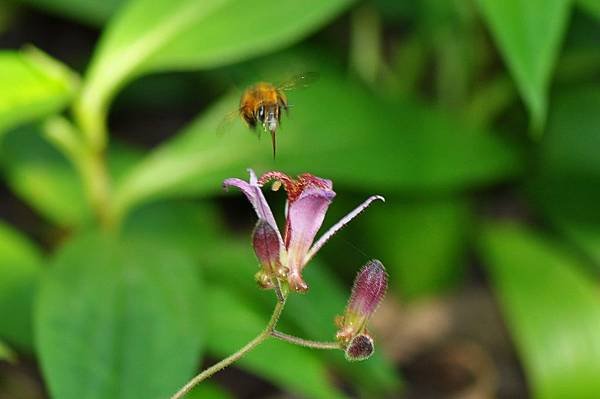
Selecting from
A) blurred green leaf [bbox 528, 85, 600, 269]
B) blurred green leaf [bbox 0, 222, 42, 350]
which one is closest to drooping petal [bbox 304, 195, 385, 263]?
blurred green leaf [bbox 0, 222, 42, 350]

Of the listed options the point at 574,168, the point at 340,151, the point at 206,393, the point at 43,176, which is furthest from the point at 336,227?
the point at 574,168

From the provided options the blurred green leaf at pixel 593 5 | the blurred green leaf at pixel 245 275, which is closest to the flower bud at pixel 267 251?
the blurred green leaf at pixel 245 275

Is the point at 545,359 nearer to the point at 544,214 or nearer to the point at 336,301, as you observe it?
the point at 544,214

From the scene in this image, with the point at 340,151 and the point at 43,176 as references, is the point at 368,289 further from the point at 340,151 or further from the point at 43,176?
the point at 43,176

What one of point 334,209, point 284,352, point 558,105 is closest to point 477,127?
point 558,105

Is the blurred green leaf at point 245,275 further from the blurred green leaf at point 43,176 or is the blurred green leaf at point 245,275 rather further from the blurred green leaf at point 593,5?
the blurred green leaf at point 593,5

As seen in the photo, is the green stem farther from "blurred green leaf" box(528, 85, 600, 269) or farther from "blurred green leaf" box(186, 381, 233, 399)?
"blurred green leaf" box(528, 85, 600, 269)
